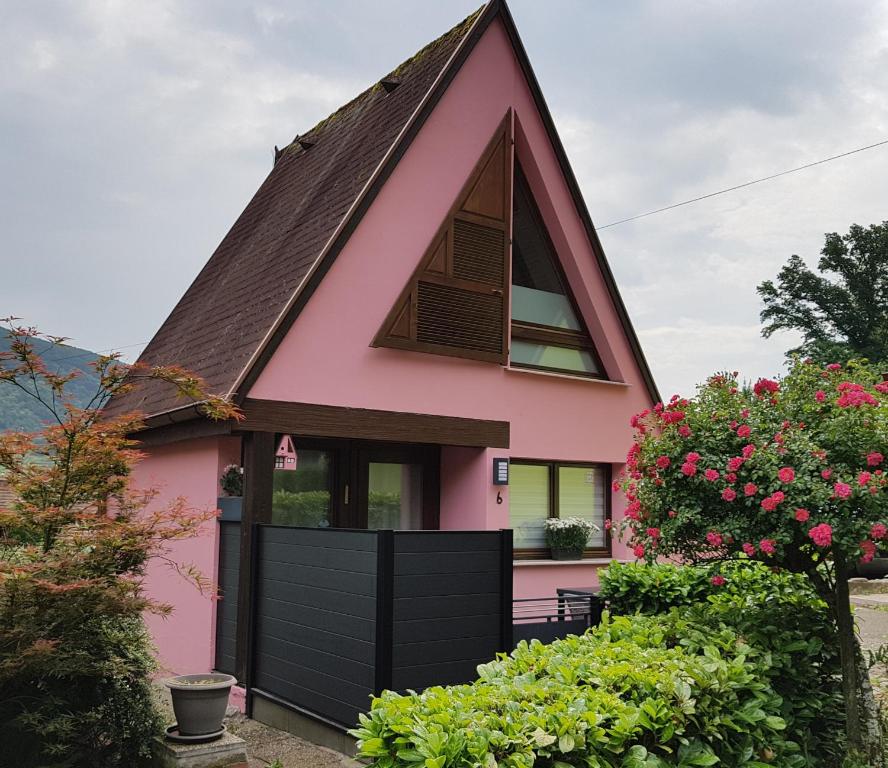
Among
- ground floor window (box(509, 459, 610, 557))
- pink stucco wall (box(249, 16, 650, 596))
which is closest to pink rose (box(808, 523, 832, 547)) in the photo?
pink stucco wall (box(249, 16, 650, 596))

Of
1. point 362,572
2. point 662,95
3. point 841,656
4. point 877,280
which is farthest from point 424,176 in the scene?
point 877,280

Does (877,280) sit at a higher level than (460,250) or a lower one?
higher

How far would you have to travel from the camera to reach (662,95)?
10.7 metres

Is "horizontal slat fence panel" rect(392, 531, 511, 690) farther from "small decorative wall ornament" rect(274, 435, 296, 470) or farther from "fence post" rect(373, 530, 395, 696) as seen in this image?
"small decorative wall ornament" rect(274, 435, 296, 470)

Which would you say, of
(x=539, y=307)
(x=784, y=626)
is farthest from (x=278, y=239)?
(x=784, y=626)

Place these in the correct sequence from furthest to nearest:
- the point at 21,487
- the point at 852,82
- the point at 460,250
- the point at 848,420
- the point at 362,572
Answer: the point at 852,82 < the point at 460,250 < the point at 362,572 < the point at 21,487 < the point at 848,420

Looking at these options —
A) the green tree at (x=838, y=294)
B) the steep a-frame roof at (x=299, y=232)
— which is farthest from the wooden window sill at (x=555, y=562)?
the green tree at (x=838, y=294)

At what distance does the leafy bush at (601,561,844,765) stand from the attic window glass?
18.8ft

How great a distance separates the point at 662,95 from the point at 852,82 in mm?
4209

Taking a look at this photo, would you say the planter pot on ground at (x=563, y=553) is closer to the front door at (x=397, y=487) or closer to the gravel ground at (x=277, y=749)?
the front door at (x=397, y=487)

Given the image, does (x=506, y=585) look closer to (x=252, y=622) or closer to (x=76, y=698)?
(x=252, y=622)

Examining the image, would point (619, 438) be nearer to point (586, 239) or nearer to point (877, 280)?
point (586, 239)

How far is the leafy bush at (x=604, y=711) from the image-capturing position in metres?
4.02

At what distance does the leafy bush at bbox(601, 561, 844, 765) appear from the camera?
6.01m
